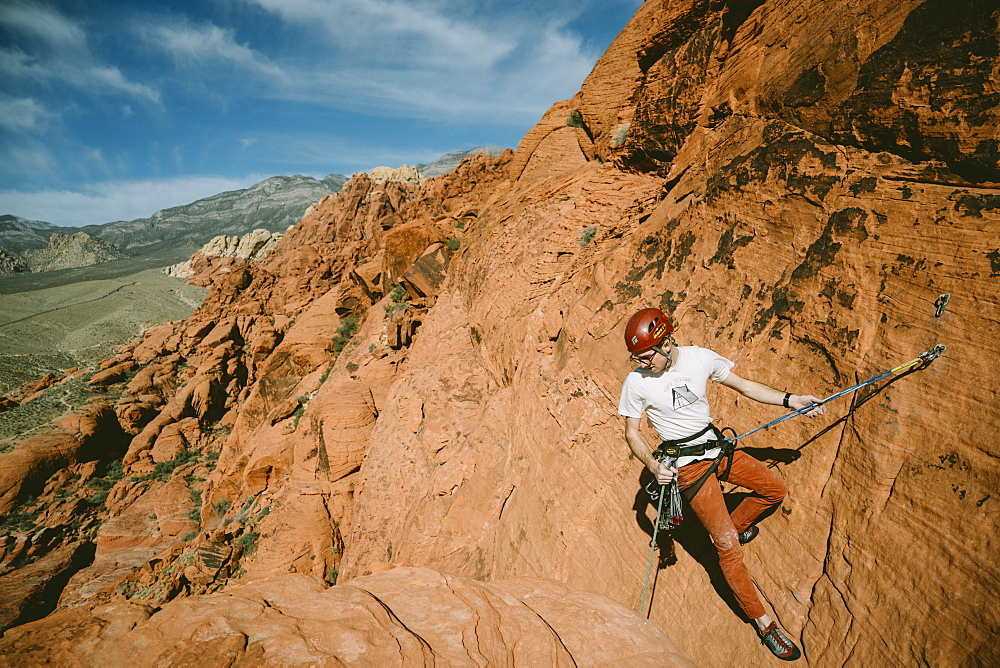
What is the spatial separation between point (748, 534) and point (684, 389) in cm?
171

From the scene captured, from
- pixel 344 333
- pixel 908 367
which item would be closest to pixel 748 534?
pixel 908 367

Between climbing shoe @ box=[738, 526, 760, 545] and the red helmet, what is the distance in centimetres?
221

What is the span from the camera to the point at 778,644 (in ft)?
10.8

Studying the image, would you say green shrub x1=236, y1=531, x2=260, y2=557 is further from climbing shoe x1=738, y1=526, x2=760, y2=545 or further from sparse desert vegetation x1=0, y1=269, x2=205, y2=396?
sparse desert vegetation x1=0, y1=269, x2=205, y2=396

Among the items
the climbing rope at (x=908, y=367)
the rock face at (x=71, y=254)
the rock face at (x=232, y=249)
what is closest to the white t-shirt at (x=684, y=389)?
the climbing rope at (x=908, y=367)

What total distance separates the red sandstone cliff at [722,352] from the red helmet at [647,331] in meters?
1.68

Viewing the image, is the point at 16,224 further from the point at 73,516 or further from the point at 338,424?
the point at 338,424

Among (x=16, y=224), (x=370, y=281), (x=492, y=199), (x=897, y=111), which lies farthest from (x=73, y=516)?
(x=16, y=224)

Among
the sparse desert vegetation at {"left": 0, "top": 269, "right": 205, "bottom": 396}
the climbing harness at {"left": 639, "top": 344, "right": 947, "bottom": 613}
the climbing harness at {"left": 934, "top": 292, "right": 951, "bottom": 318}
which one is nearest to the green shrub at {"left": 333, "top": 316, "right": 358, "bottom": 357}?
the climbing harness at {"left": 639, "top": 344, "right": 947, "bottom": 613}

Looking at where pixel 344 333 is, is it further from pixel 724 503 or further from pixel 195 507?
pixel 724 503

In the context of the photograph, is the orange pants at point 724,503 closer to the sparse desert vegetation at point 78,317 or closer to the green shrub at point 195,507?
the green shrub at point 195,507

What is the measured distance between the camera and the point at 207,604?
12.1ft

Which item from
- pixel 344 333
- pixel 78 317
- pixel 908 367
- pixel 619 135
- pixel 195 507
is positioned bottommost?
pixel 195 507

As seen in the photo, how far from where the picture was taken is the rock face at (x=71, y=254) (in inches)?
5423
